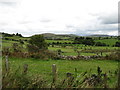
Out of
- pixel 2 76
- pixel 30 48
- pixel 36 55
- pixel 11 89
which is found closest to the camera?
pixel 11 89

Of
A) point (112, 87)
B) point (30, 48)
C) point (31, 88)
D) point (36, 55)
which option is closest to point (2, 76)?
point (31, 88)

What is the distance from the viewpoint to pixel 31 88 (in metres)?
3.98

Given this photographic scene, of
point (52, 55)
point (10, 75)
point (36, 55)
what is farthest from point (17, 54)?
point (10, 75)

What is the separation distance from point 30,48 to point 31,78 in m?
15.7

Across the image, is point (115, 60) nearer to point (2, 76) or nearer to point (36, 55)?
point (36, 55)

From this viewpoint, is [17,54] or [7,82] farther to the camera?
→ [17,54]

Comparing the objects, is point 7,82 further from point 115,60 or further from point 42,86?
point 115,60

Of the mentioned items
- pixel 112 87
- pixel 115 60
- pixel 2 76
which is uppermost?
pixel 2 76

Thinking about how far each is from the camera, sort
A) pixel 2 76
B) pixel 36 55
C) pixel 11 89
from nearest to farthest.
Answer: pixel 11 89
pixel 2 76
pixel 36 55

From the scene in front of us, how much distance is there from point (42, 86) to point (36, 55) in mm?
13889

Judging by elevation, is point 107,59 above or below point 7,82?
below

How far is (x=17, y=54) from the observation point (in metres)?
17.8

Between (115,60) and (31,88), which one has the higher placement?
(31,88)

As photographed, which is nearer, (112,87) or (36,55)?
(112,87)
